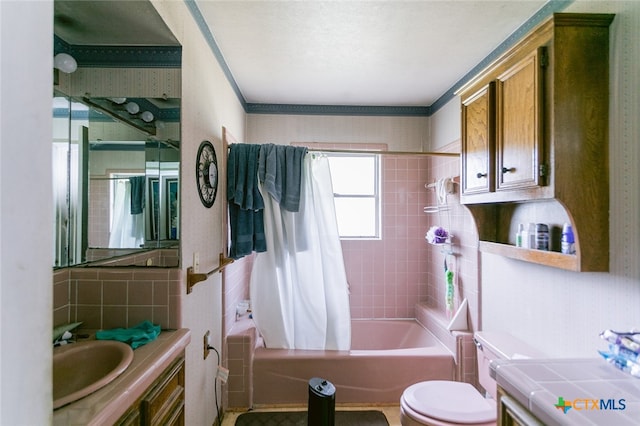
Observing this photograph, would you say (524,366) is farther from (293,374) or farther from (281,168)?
(281,168)

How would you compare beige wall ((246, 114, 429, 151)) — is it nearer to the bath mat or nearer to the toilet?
the toilet

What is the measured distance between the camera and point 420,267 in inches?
122

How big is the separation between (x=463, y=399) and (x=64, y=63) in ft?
8.36

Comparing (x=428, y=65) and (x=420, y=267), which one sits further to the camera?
(x=420, y=267)

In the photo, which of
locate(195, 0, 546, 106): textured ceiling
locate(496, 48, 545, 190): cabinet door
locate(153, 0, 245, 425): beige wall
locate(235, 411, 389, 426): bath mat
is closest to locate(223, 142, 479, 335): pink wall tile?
locate(195, 0, 546, 106): textured ceiling

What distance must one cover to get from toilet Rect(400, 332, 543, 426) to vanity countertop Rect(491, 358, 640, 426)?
0.43 metres

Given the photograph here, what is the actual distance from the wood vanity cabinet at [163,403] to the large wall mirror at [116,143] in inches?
19.3

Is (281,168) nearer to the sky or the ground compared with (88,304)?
nearer to the sky

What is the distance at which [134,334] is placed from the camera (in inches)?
48.2

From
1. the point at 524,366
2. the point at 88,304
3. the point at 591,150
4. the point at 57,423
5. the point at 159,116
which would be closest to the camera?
the point at 57,423

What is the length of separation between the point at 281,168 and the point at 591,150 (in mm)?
1726

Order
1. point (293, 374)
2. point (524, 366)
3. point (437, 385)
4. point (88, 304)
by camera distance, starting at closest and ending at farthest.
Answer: point (524, 366) < point (88, 304) < point (437, 385) < point (293, 374)

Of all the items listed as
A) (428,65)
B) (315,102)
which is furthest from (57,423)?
(315,102)

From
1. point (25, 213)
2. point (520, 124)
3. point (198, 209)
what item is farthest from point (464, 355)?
point (25, 213)
